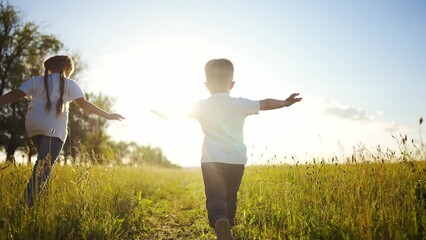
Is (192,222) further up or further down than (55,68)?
further down

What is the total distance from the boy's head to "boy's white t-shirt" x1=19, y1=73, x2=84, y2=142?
2.18 m

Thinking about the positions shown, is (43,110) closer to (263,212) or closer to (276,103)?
(276,103)

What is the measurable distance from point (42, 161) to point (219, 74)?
2.56 metres

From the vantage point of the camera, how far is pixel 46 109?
459 cm

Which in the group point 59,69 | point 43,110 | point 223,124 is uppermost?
point 59,69

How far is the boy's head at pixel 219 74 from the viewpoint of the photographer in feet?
13.2

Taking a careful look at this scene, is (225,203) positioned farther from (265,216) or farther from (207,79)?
(265,216)

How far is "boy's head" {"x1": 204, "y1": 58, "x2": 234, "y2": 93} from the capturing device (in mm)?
4027

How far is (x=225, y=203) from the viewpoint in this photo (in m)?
3.74

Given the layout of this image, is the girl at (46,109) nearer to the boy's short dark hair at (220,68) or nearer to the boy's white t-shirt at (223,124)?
the boy's white t-shirt at (223,124)

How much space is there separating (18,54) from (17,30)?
1752mm

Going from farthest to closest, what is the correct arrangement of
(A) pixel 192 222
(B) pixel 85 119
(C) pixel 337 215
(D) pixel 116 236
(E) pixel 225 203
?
(B) pixel 85 119 < (A) pixel 192 222 < (D) pixel 116 236 < (C) pixel 337 215 < (E) pixel 225 203

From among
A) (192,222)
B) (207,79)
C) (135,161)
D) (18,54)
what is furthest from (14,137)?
(207,79)

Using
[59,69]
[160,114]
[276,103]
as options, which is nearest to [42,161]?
[59,69]
